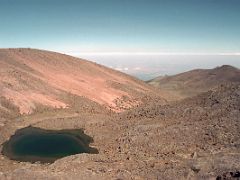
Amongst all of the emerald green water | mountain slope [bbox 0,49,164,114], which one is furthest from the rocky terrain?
the emerald green water

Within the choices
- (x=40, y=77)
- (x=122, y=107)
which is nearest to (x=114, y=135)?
(x=122, y=107)

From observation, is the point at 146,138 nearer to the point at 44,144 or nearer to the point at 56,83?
the point at 44,144

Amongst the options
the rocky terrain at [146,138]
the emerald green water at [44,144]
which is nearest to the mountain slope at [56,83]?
the rocky terrain at [146,138]

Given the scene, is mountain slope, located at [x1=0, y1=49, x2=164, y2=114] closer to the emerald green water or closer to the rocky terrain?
the rocky terrain

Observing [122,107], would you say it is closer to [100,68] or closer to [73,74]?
[73,74]

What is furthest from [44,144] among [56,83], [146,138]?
[56,83]

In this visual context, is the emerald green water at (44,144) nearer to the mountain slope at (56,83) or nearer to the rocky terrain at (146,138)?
the rocky terrain at (146,138)
